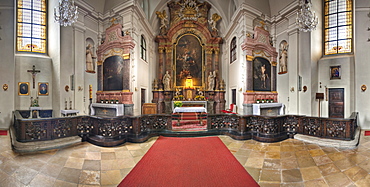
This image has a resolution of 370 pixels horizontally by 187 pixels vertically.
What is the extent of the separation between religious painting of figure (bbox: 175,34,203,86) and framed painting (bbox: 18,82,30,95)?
29.1 ft

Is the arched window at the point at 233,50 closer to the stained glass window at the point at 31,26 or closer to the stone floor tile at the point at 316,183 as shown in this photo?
the stone floor tile at the point at 316,183

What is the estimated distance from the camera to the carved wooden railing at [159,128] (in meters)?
4.21

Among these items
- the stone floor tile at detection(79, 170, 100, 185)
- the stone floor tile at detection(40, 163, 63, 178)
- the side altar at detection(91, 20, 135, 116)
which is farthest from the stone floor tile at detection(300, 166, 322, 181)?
the side altar at detection(91, 20, 135, 116)

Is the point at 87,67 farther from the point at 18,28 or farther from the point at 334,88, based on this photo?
the point at 334,88

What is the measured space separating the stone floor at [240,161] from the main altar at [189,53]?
8.00 m

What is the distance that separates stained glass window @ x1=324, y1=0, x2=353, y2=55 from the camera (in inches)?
323

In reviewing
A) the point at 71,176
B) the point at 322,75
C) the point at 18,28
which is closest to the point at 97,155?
the point at 71,176

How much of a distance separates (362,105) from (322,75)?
2227mm

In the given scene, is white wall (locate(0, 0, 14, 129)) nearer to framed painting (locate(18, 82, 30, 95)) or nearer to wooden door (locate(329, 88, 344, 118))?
framed painting (locate(18, 82, 30, 95))

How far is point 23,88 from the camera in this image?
7.79 meters

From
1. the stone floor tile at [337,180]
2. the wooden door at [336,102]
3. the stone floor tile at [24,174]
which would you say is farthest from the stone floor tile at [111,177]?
the wooden door at [336,102]

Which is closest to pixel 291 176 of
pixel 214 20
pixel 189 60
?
pixel 189 60

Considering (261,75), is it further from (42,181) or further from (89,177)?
(42,181)

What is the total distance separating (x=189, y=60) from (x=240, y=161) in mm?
10101
